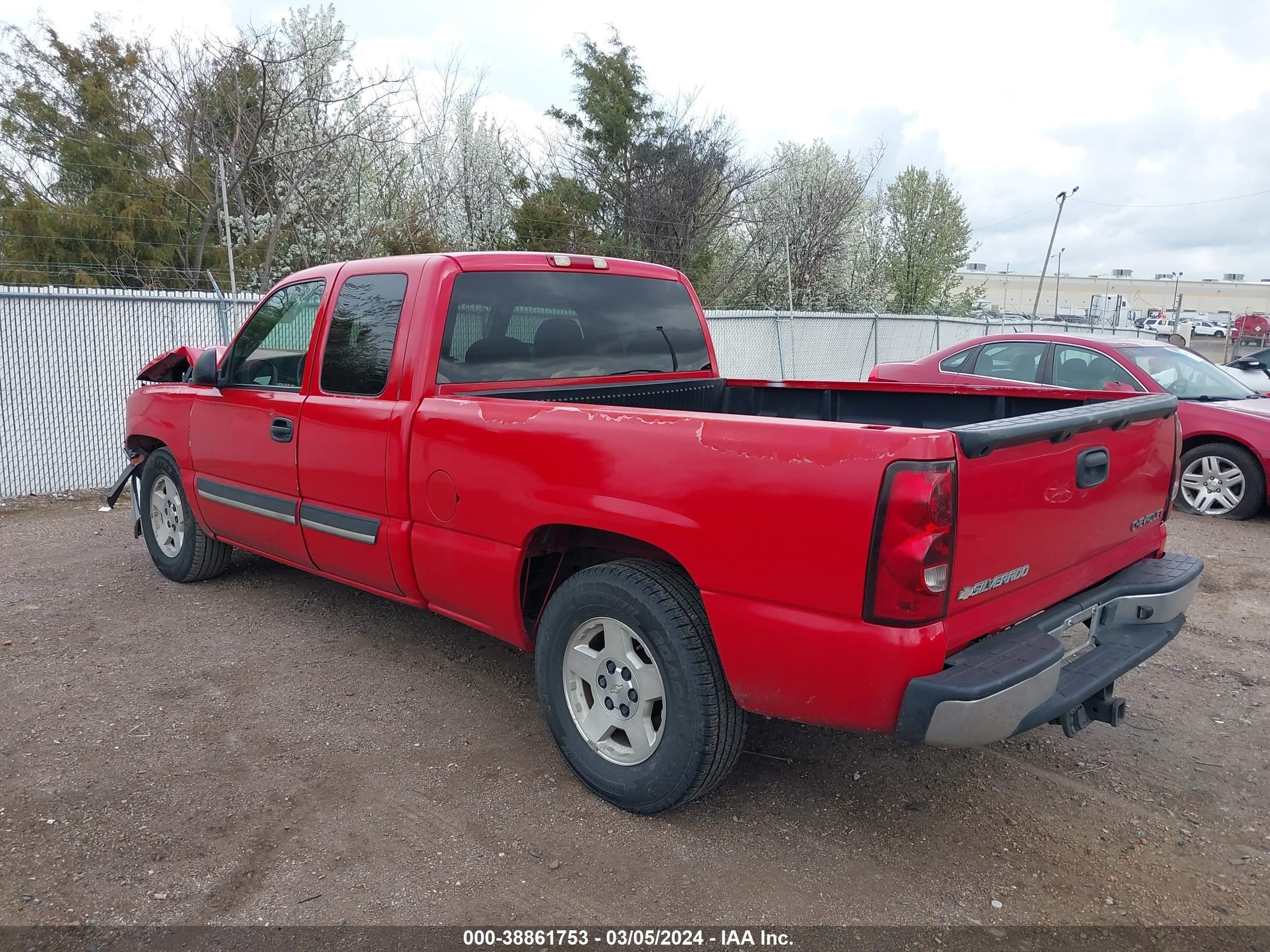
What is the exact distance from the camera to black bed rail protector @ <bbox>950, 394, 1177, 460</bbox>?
91.8 inches

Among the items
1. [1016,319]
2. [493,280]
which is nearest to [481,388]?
[493,280]

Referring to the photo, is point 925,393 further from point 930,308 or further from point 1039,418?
point 930,308

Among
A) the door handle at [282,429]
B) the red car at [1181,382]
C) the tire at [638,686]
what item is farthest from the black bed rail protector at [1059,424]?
the red car at [1181,382]

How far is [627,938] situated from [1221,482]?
7340 millimetres

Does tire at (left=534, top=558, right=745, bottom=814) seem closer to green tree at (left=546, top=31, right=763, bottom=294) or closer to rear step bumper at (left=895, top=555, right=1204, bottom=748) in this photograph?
rear step bumper at (left=895, top=555, right=1204, bottom=748)

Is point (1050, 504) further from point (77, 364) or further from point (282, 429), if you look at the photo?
point (77, 364)

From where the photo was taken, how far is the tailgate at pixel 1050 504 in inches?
94.8

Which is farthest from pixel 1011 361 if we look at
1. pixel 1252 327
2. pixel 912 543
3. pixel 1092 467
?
pixel 1252 327

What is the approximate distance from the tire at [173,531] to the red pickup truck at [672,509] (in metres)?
0.66

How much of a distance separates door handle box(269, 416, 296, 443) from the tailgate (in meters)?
3.15

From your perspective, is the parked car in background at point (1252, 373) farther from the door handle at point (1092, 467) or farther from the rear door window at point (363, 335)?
the rear door window at point (363, 335)

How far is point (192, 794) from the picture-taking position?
126 inches

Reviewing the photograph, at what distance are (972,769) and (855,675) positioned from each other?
134cm

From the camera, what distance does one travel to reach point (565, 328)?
410cm
